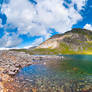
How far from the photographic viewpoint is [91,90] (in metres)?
16.9

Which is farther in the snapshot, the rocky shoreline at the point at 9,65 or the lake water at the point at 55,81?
the rocky shoreline at the point at 9,65

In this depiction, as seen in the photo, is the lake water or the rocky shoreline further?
the rocky shoreline

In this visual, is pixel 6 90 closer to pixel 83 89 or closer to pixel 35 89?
pixel 35 89

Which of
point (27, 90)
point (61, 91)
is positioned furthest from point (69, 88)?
point (27, 90)

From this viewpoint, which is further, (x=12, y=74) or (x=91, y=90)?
(x=12, y=74)

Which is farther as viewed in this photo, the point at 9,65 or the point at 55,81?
the point at 9,65

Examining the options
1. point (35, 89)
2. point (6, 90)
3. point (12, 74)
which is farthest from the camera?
point (12, 74)

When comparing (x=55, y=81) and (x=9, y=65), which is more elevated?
(x=9, y=65)

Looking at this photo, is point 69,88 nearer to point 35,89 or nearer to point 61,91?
point 61,91

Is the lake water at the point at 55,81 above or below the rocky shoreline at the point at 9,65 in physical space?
below

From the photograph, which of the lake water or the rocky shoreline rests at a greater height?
the rocky shoreline

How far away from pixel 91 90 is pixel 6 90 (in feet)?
48.7

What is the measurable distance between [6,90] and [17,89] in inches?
71.6

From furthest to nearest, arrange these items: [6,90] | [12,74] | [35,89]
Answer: [12,74] → [35,89] → [6,90]
